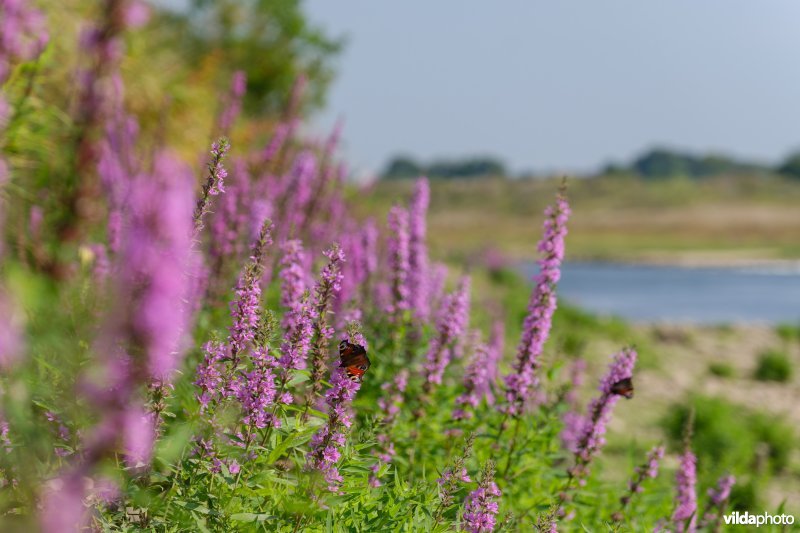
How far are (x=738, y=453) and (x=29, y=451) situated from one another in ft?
27.9

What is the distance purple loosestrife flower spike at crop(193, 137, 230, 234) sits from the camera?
235 centimetres

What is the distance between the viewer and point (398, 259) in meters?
4.87

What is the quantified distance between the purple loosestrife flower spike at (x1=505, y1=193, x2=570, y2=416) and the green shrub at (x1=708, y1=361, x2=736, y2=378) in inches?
500

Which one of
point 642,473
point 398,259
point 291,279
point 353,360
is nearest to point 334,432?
point 353,360

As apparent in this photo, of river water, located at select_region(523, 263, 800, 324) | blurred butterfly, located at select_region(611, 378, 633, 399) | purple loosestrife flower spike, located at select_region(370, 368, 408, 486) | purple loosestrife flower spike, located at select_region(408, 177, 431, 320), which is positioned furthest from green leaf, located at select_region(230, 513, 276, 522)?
river water, located at select_region(523, 263, 800, 324)

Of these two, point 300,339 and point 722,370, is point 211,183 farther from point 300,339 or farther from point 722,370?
point 722,370

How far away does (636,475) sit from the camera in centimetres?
445

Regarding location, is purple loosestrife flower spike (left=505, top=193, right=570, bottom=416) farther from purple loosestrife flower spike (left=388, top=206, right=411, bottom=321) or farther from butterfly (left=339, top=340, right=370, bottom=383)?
butterfly (left=339, top=340, right=370, bottom=383)

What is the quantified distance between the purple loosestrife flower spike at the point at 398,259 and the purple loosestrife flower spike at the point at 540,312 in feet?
3.49

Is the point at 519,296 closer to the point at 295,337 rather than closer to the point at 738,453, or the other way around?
the point at 738,453

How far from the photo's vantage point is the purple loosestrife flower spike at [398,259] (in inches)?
190

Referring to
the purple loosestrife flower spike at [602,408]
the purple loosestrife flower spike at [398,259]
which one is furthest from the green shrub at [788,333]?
the purple loosestrife flower spike at [602,408]

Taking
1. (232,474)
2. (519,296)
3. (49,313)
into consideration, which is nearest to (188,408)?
(232,474)

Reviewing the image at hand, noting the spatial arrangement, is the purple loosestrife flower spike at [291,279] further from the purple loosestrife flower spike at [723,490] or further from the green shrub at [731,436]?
the green shrub at [731,436]
